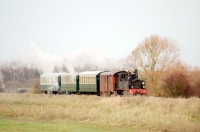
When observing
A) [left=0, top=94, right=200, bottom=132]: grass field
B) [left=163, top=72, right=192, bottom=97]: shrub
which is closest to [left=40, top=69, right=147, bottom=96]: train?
[left=163, top=72, right=192, bottom=97]: shrub

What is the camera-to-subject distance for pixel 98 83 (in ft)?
132

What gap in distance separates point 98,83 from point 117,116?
673 inches

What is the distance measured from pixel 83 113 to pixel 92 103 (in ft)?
24.0

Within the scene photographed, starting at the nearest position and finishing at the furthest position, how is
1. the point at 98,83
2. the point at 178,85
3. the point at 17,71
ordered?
1. the point at 178,85
2. the point at 98,83
3. the point at 17,71

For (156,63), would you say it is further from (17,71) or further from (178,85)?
(17,71)

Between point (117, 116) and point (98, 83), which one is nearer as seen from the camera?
point (117, 116)

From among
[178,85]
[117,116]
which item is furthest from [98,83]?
[117,116]

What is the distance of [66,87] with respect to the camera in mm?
44688

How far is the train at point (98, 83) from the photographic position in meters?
37.1

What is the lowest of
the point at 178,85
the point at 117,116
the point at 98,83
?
the point at 117,116

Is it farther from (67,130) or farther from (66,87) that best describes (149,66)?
(67,130)

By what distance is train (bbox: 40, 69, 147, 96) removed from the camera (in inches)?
1462

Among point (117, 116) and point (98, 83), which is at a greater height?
point (98, 83)

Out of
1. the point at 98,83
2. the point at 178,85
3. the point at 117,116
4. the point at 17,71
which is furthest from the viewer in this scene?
the point at 17,71
